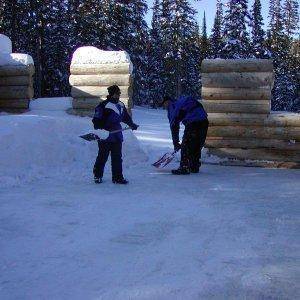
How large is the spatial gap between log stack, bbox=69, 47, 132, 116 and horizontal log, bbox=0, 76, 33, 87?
1383mm

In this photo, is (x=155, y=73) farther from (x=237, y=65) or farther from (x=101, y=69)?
(x=237, y=65)

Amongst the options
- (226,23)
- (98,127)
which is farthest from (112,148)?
(226,23)

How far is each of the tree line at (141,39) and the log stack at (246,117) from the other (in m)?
23.1

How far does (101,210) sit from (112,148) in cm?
224

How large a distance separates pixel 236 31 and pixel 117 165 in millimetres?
35564

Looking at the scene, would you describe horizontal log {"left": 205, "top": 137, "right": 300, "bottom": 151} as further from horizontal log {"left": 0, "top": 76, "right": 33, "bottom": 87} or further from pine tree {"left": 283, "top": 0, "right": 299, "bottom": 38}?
pine tree {"left": 283, "top": 0, "right": 299, "bottom": 38}

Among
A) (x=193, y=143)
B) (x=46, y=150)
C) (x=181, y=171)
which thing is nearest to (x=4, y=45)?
(x=46, y=150)

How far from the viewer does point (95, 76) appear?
1230 cm

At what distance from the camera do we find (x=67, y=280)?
3.04 m

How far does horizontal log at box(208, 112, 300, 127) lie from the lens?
926cm

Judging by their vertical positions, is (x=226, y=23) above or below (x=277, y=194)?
above

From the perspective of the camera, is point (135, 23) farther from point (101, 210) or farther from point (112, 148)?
point (101, 210)

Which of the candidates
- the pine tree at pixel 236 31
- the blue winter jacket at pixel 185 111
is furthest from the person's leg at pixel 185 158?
the pine tree at pixel 236 31

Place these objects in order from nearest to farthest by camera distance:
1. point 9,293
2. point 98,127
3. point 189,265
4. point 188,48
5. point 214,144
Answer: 1. point 9,293
2. point 189,265
3. point 98,127
4. point 214,144
5. point 188,48
